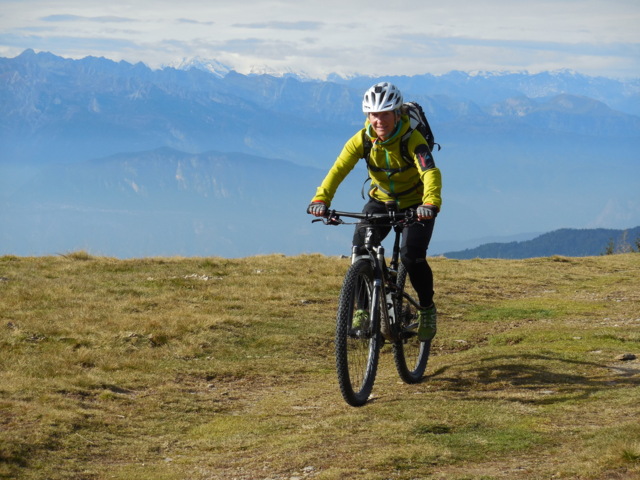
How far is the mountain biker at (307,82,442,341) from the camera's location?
916 centimetres

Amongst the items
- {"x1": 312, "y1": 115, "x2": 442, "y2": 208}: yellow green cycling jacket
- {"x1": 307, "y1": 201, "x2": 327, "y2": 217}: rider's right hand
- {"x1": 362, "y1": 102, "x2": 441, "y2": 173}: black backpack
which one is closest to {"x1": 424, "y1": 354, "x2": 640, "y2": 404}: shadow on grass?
{"x1": 312, "y1": 115, "x2": 442, "y2": 208}: yellow green cycling jacket

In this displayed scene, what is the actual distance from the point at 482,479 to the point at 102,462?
3810 mm

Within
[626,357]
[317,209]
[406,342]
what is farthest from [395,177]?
[626,357]

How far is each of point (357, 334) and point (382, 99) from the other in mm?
2920

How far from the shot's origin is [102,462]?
293 inches

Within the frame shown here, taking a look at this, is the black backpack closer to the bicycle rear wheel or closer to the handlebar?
the handlebar

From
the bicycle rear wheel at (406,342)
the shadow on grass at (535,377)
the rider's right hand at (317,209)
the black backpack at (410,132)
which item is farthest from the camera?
the bicycle rear wheel at (406,342)

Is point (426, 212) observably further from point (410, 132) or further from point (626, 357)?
point (626, 357)

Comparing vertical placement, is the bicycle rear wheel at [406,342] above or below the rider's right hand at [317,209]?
below

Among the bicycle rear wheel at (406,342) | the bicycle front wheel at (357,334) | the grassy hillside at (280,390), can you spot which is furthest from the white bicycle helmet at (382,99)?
the grassy hillside at (280,390)

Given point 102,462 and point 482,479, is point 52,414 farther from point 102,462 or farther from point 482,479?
point 482,479

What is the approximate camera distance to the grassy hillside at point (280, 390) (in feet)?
23.0

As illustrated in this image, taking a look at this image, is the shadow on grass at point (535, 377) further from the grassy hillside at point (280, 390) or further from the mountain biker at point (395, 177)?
the mountain biker at point (395, 177)

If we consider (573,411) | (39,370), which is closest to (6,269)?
(39,370)
